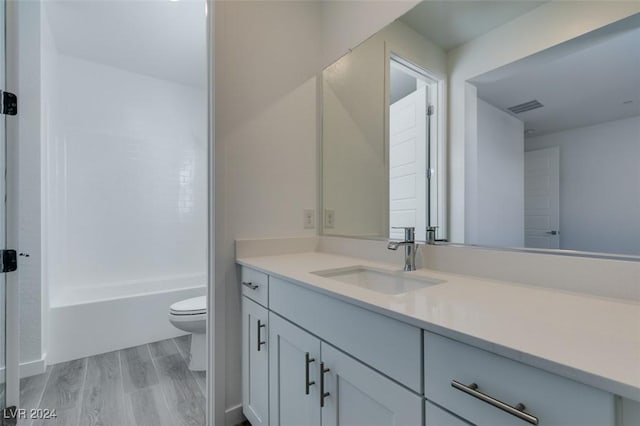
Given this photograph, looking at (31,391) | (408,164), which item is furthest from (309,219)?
(31,391)

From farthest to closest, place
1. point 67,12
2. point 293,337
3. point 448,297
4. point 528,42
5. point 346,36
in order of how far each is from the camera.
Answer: point 67,12 < point 346,36 < point 293,337 < point 528,42 < point 448,297

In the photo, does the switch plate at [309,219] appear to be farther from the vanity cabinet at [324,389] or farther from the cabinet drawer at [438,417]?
the cabinet drawer at [438,417]

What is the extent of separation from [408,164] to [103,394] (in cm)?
213

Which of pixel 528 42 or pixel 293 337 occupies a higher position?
pixel 528 42

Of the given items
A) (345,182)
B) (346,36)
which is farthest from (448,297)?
(346,36)

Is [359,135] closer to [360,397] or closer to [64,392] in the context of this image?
[360,397]

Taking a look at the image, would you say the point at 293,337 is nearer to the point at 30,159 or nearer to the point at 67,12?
the point at 30,159

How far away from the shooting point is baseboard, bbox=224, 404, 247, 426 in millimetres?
1376

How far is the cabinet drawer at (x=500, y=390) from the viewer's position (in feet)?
1.36

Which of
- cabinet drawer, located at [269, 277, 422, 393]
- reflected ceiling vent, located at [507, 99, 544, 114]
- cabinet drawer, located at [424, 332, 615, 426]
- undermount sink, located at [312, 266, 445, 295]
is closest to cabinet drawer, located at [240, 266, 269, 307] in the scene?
cabinet drawer, located at [269, 277, 422, 393]

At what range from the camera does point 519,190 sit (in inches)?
36.7

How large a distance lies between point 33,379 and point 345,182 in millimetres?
2348

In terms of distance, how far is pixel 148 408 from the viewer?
5.07 ft

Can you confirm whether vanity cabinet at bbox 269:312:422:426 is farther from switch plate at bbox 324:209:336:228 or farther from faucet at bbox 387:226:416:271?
switch plate at bbox 324:209:336:228
